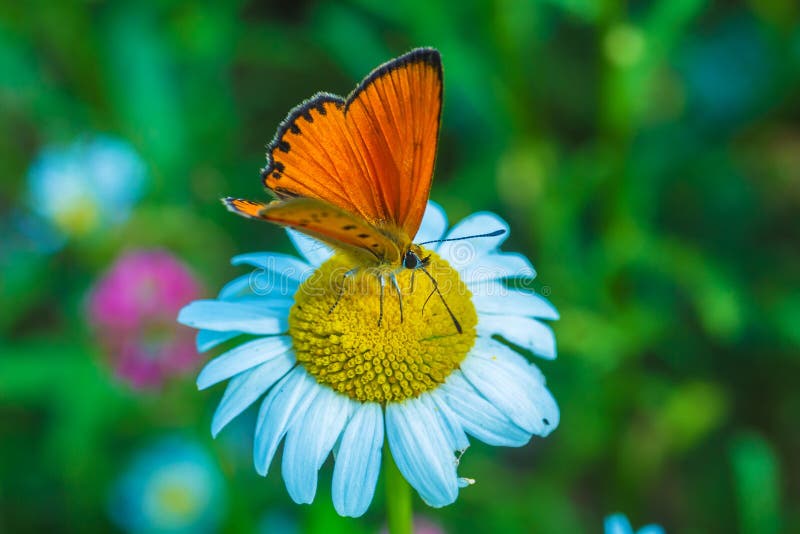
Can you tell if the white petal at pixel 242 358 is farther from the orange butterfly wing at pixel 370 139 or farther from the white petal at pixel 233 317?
the orange butterfly wing at pixel 370 139

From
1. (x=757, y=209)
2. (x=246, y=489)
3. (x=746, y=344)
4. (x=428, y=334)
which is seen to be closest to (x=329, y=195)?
(x=428, y=334)

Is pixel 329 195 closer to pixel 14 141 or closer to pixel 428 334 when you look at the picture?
pixel 428 334

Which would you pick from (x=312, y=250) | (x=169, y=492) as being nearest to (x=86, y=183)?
(x=169, y=492)

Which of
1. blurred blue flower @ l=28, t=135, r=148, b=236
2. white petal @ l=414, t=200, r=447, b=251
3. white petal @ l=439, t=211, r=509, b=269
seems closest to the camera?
white petal @ l=439, t=211, r=509, b=269

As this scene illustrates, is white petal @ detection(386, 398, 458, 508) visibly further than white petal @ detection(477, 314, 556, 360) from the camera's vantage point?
No

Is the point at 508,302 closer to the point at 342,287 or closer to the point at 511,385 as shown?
the point at 511,385

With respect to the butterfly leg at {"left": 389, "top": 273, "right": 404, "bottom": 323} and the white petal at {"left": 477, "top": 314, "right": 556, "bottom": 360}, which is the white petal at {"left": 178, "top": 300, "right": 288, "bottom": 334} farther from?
the white petal at {"left": 477, "top": 314, "right": 556, "bottom": 360}

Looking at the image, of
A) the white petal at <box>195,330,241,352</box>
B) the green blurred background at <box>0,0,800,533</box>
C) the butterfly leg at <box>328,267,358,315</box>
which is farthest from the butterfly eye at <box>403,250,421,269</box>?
the green blurred background at <box>0,0,800,533</box>
